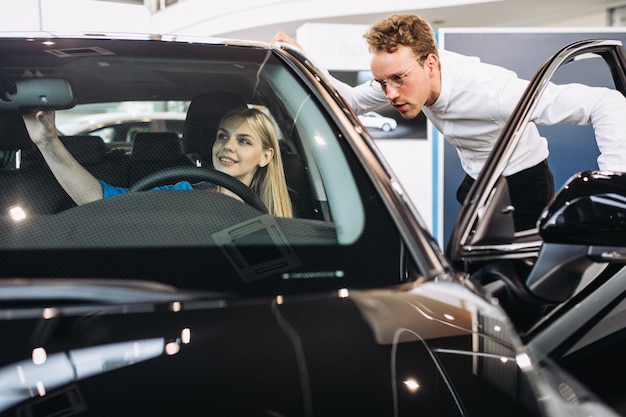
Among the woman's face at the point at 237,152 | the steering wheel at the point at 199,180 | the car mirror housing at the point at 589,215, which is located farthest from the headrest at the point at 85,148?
the car mirror housing at the point at 589,215

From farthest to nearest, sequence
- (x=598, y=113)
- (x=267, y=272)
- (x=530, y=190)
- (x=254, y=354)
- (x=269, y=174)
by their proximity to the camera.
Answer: (x=530, y=190), (x=598, y=113), (x=269, y=174), (x=267, y=272), (x=254, y=354)

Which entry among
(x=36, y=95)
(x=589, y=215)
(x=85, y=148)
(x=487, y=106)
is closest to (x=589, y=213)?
(x=589, y=215)

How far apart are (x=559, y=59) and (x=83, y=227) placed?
1104mm

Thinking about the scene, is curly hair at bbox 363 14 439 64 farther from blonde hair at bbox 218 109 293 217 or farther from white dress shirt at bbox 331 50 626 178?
blonde hair at bbox 218 109 293 217

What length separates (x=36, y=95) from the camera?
1.34 metres

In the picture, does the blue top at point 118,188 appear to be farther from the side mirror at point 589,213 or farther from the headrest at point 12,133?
the side mirror at point 589,213

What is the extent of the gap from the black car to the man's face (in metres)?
0.86

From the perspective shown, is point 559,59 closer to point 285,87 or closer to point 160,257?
point 285,87

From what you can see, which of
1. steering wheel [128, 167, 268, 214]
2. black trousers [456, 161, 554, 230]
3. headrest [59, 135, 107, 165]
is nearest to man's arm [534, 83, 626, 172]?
black trousers [456, 161, 554, 230]

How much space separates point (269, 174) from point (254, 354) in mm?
598

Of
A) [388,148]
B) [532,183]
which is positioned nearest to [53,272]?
[532,183]

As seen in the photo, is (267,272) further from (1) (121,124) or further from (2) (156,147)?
(1) (121,124)

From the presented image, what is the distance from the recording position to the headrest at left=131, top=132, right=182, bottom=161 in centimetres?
133

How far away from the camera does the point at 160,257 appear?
42.3 inches
